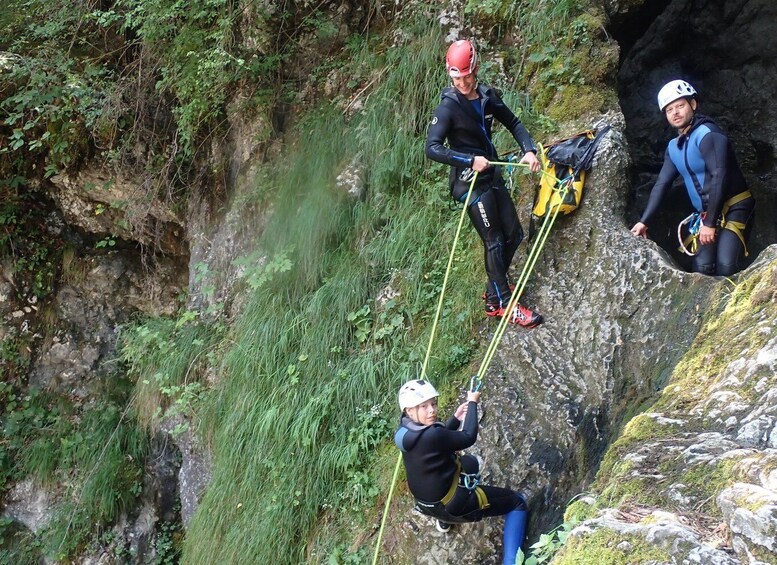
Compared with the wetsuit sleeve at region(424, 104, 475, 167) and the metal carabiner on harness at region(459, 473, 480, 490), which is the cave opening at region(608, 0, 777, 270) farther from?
the metal carabiner on harness at region(459, 473, 480, 490)

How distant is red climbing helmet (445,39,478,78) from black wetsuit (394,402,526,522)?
7.06ft

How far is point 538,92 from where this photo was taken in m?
5.73

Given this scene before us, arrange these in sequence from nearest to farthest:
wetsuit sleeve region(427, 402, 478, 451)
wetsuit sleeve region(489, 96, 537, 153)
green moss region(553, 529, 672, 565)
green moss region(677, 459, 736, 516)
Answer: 1. green moss region(553, 529, 672, 565)
2. green moss region(677, 459, 736, 516)
3. wetsuit sleeve region(427, 402, 478, 451)
4. wetsuit sleeve region(489, 96, 537, 153)

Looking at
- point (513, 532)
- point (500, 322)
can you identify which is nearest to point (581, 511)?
Result: point (513, 532)

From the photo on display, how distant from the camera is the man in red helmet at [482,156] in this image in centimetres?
443

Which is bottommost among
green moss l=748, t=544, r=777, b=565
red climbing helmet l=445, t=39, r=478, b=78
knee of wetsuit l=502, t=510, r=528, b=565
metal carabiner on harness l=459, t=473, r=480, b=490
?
knee of wetsuit l=502, t=510, r=528, b=565

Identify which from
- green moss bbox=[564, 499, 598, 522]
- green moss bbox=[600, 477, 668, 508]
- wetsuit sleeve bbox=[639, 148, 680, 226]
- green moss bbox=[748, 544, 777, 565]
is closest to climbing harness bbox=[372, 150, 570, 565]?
wetsuit sleeve bbox=[639, 148, 680, 226]

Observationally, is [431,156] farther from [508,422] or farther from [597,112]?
[508,422]

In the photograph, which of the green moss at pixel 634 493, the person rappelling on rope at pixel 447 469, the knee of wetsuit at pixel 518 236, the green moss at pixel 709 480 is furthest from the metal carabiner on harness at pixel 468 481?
the green moss at pixel 709 480

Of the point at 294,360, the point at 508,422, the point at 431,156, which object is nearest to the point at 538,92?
the point at 431,156

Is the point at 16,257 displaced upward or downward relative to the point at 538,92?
downward

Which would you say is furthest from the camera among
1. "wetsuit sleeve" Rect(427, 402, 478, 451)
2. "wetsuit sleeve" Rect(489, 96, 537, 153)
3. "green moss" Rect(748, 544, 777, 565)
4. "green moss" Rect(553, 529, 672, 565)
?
"wetsuit sleeve" Rect(489, 96, 537, 153)

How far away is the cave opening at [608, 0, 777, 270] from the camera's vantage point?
20.5 feet

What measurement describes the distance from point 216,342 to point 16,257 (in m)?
3.87
